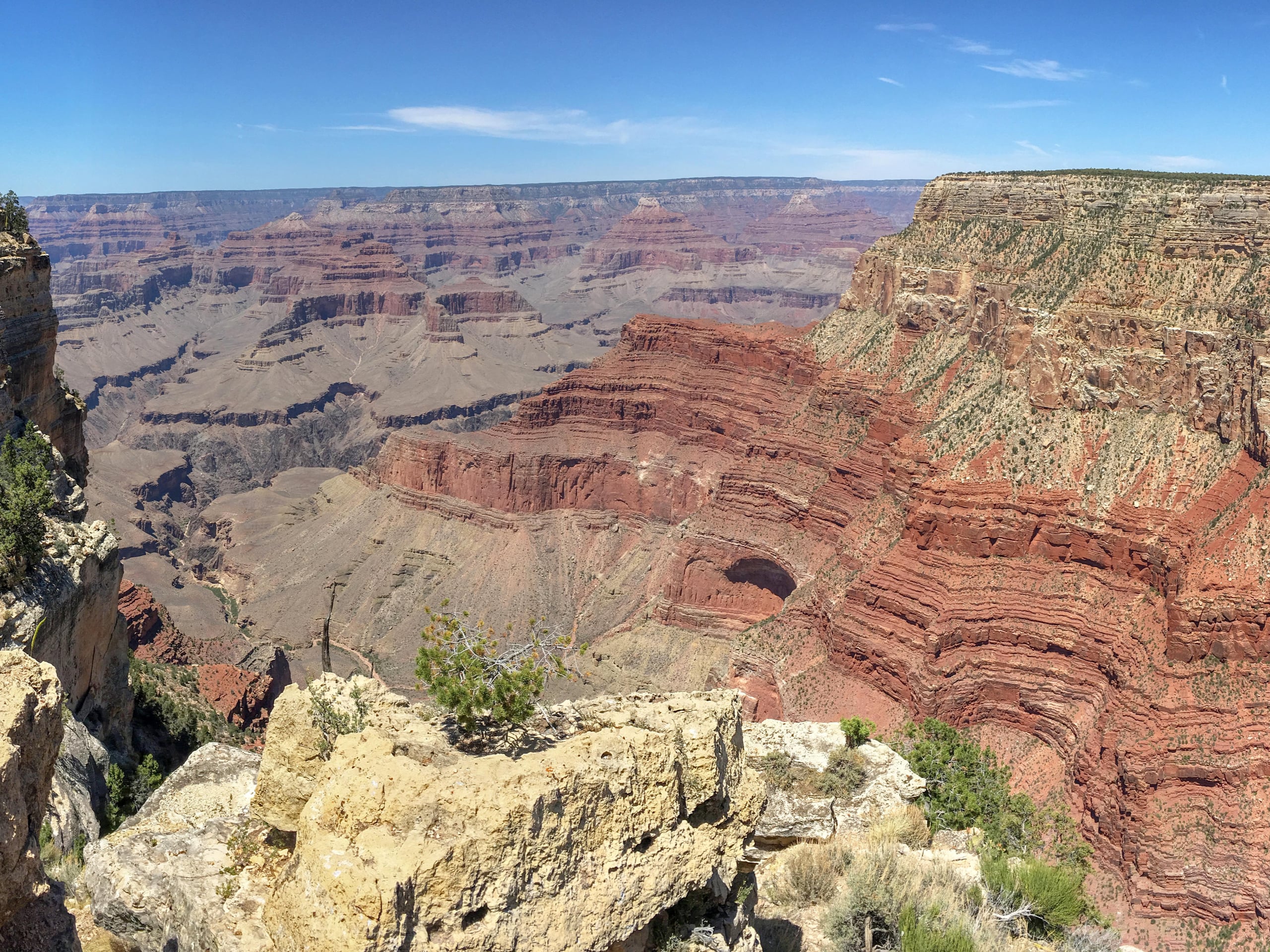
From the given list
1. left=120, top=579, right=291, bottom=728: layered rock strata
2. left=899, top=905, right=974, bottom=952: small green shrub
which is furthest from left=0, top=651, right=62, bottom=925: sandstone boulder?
left=120, top=579, right=291, bottom=728: layered rock strata

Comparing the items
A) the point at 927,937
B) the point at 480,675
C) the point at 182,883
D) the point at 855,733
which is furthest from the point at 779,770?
the point at 182,883

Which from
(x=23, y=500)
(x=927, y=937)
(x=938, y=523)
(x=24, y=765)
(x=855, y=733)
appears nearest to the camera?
(x=24, y=765)

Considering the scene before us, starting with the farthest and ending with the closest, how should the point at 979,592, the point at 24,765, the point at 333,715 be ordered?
the point at 979,592
the point at 333,715
the point at 24,765

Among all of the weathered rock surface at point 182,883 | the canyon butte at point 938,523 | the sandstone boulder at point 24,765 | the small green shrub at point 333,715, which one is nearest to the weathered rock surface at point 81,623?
the canyon butte at point 938,523

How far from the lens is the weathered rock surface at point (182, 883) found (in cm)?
1178

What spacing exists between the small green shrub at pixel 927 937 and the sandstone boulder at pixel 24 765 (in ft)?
43.4

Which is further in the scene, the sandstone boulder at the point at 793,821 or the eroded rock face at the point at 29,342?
the eroded rock face at the point at 29,342

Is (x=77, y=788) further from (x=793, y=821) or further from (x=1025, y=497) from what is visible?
(x=1025, y=497)

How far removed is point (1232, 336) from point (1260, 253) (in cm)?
843

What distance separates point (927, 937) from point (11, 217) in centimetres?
4025

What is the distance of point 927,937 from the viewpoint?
1608 cm

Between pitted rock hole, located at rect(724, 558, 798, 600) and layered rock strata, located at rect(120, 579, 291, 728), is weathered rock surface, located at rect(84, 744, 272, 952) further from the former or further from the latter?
pitted rock hole, located at rect(724, 558, 798, 600)

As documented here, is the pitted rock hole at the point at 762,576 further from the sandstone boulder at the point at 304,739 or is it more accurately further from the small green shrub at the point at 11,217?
the sandstone boulder at the point at 304,739

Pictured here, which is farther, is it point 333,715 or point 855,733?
point 855,733
